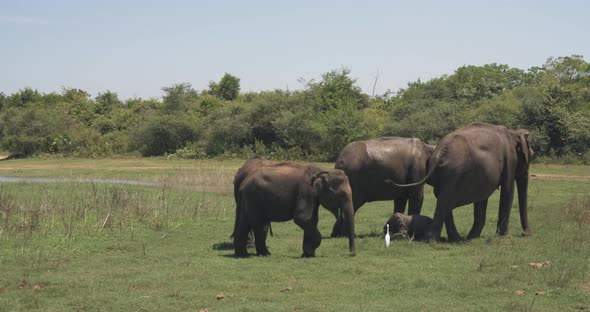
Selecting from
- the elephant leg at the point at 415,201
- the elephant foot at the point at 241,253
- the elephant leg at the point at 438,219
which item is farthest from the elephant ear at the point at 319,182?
the elephant leg at the point at 415,201

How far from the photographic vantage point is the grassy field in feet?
32.7

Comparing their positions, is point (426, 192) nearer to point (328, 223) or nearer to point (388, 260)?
point (328, 223)

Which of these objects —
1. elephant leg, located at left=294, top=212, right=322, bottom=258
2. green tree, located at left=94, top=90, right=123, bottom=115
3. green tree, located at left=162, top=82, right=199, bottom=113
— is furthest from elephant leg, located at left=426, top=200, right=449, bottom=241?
green tree, located at left=94, top=90, right=123, bottom=115

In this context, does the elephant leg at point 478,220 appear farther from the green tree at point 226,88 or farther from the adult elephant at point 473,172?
Result: the green tree at point 226,88

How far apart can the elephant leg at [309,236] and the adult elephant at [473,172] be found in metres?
2.95

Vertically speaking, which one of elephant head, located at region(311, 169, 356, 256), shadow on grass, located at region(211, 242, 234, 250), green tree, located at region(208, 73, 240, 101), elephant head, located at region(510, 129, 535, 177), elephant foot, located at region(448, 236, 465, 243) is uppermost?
green tree, located at region(208, 73, 240, 101)

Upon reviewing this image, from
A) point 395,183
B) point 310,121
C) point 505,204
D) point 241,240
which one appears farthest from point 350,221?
point 310,121

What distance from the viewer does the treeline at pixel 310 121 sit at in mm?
44531

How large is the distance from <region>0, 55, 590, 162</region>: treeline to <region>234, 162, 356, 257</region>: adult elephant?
26.9 metres

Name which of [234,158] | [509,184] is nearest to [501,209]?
[509,184]

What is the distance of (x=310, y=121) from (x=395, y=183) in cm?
3491

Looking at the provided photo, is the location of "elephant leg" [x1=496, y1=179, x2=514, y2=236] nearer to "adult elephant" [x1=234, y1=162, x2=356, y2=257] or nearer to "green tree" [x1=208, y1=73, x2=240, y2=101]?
"adult elephant" [x1=234, y1=162, x2=356, y2=257]

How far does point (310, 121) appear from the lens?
2018 inches

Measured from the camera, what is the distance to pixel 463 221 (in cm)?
1911
